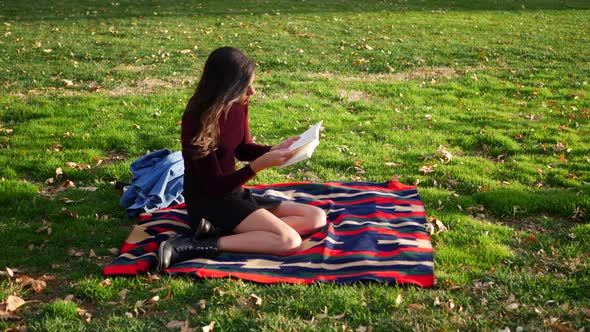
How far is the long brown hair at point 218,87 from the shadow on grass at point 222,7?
46.9 feet

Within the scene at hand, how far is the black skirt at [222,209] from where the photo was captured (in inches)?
202

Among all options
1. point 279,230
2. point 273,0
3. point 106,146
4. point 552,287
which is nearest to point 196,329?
point 279,230

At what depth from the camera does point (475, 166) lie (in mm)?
7406

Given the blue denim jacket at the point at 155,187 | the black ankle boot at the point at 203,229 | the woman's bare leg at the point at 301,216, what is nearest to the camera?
the black ankle boot at the point at 203,229

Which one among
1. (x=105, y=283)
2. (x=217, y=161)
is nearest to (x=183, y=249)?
(x=105, y=283)

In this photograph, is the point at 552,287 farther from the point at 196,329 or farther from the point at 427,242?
the point at 196,329

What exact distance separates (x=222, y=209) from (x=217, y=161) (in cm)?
43

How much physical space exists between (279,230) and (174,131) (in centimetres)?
381

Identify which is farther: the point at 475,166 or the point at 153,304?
the point at 475,166

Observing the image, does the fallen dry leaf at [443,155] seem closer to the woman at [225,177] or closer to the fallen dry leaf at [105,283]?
the woman at [225,177]

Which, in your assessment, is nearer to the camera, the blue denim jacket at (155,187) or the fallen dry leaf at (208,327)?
the fallen dry leaf at (208,327)

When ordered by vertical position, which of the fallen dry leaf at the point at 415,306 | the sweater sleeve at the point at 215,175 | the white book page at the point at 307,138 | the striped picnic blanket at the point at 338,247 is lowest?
the fallen dry leaf at the point at 415,306

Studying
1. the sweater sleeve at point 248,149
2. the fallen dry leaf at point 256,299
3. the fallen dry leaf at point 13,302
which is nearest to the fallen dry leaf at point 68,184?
the sweater sleeve at point 248,149

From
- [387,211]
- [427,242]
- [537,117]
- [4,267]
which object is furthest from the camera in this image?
[537,117]
